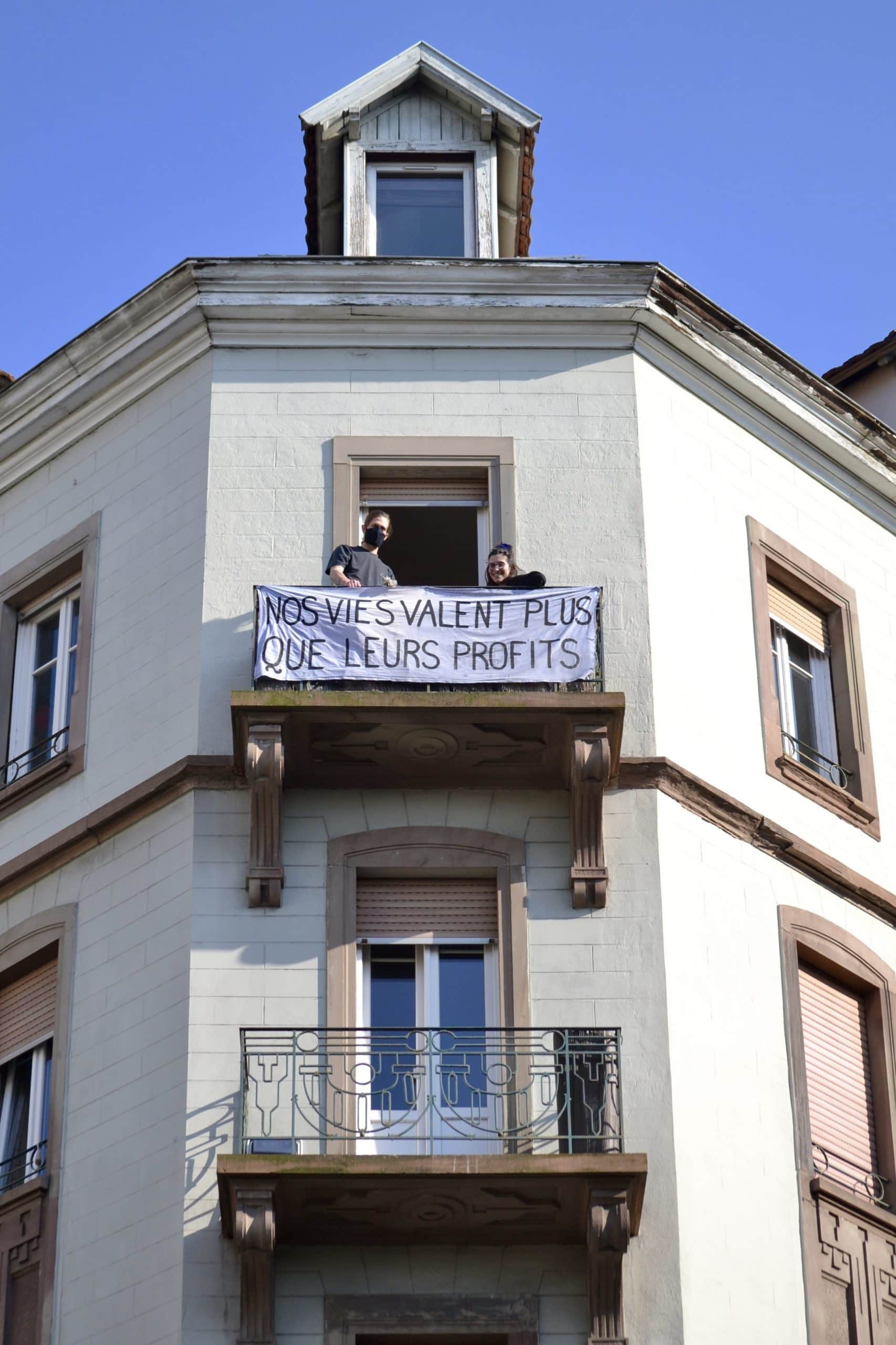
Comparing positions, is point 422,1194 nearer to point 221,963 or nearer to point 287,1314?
point 287,1314

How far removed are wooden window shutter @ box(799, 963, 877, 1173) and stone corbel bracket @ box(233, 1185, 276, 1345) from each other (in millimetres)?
4509

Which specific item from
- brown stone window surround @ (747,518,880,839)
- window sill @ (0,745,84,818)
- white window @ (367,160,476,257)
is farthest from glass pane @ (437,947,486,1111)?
white window @ (367,160,476,257)

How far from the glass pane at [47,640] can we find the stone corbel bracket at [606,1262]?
7574 mm

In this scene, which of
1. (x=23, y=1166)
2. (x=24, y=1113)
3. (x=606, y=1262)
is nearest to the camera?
(x=606, y=1262)

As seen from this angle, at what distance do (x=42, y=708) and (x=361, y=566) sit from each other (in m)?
3.41

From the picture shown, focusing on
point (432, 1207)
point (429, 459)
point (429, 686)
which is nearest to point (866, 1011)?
point (429, 686)

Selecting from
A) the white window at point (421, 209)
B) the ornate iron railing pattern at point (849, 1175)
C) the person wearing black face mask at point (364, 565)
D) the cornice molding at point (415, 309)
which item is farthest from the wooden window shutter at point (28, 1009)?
the white window at point (421, 209)

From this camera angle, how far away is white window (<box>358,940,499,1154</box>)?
1898 centimetres

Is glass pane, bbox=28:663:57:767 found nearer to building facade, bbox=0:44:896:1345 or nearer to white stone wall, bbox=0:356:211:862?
building facade, bbox=0:44:896:1345

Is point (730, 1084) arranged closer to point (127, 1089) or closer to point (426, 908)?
point (426, 908)

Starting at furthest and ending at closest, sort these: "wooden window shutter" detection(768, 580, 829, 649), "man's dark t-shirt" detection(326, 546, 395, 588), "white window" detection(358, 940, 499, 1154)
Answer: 1. "wooden window shutter" detection(768, 580, 829, 649)
2. "man's dark t-shirt" detection(326, 546, 395, 588)
3. "white window" detection(358, 940, 499, 1154)

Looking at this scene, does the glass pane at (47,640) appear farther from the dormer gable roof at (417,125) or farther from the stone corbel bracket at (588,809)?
the stone corbel bracket at (588,809)

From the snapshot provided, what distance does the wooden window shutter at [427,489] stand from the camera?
22266 mm

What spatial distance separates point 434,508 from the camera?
22359 mm
